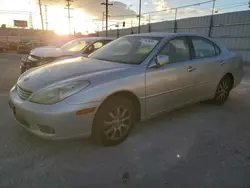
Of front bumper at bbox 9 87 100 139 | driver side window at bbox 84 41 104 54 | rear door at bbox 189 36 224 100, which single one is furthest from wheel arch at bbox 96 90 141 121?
driver side window at bbox 84 41 104 54

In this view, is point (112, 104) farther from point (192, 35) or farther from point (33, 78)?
point (192, 35)

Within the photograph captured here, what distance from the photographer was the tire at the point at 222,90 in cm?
409

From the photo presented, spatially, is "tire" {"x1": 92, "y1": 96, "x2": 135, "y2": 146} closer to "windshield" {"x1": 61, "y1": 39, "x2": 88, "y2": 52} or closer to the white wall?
"windshield" {"x1": 61, "y1": 39, "x2": 88, "y2": 52}

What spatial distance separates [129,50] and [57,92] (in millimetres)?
1567

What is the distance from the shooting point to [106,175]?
207cm

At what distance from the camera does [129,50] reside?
3.33m

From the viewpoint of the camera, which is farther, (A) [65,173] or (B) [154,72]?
(B) [154,72]

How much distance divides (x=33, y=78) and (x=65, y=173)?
133 cm

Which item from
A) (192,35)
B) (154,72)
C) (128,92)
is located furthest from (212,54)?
(128,92)

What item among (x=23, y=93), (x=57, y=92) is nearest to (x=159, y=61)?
(x=57, y=92)

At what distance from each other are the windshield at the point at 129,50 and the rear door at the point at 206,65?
2.84ft

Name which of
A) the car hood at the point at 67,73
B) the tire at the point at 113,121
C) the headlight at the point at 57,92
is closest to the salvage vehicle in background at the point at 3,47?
the car hood at the point at 67,73

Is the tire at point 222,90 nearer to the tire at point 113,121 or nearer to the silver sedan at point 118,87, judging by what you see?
the silver sedan at point 118,87

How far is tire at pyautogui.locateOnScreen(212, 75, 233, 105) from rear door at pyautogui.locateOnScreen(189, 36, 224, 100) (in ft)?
0.78
